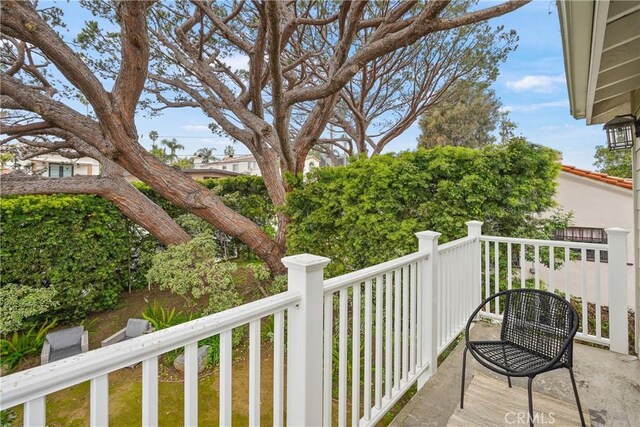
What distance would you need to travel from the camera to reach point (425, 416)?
86.4 inches

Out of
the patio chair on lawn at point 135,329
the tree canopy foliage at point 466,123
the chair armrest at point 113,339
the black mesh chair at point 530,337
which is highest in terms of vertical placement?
the tree canopy foliage at point 466,123

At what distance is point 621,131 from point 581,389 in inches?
95.5

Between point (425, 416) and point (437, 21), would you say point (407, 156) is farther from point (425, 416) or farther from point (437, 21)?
point (425, 416)

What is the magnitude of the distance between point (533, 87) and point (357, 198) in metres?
8.34

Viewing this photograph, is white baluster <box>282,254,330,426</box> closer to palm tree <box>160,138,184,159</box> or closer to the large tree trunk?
the large tree trunk

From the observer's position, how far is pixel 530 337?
7.25 ft

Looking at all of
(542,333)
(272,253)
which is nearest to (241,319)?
(542,333)

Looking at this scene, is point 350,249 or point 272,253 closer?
point 350,249

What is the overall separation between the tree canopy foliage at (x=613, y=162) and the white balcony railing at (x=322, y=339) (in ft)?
56.0

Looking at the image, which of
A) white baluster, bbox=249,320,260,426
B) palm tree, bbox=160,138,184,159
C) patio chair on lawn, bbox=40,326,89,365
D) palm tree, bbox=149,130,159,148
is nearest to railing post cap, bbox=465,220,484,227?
Answer: white baluster, bbox=249,320,260,426

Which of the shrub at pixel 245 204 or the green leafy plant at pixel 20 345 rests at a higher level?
the shrub at pixel 245 204

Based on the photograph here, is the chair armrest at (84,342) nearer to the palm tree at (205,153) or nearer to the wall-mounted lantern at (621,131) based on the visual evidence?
the wall-mounted lantern at (621,131)

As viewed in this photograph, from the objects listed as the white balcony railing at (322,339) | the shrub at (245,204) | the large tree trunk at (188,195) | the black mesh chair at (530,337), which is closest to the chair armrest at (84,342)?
the large tree trunk at (188,195)

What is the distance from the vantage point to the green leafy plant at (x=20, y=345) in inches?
159
